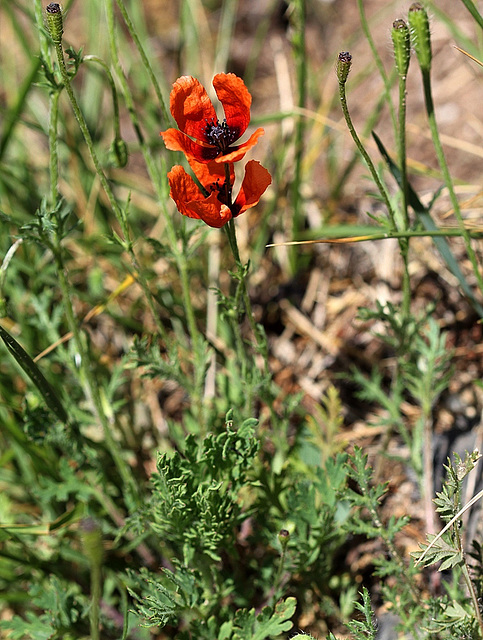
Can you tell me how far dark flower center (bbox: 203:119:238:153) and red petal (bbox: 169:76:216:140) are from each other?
0.04ft

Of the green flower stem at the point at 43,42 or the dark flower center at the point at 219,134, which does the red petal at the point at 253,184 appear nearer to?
the dark flower center at the point at 219,134

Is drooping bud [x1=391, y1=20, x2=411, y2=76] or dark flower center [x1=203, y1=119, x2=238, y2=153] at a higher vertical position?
drooping bud [x1=391, y1=20, x2=411, y2=76]

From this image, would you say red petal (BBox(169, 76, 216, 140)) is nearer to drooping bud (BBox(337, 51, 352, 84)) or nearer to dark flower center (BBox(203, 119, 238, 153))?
dark flower center (BBox(203, 119, 238, 153))

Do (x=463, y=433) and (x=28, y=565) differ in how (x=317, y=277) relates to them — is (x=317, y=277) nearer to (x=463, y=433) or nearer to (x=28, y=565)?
(x=463, y=433)

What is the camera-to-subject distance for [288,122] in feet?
10.7

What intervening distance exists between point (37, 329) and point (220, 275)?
2.87 ft

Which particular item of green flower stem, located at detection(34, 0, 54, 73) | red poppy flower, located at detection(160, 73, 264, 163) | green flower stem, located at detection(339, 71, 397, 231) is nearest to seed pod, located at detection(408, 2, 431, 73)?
green flower stem, located at detection(339, 71, 397, 231)

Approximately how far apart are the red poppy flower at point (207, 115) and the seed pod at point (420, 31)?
45 cm

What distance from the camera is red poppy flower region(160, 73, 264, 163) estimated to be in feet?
5.26

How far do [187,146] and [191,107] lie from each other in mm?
127

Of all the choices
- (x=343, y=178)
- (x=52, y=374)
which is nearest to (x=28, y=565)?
(x=52, y=374)

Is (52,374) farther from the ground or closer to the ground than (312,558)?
farther from the ground

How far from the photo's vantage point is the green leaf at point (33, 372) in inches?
68.9

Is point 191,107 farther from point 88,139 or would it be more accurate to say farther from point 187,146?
point 88,139
